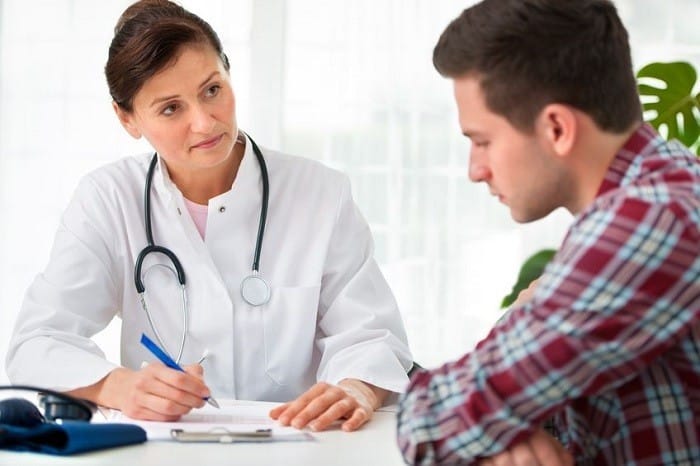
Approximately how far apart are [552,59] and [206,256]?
104cm

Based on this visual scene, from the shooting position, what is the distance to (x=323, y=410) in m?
1.61

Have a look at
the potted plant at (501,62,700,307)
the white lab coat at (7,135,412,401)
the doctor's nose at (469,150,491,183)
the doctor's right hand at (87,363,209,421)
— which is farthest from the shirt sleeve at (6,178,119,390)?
the potted plant at (501,62,700,307)

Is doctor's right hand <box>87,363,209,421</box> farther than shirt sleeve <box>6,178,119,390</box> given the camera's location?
No

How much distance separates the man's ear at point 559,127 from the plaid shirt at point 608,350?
6cm

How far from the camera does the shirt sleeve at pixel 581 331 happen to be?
40.3 inches

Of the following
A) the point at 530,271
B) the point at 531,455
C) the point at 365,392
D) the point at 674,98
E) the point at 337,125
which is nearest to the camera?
the point at 531,455

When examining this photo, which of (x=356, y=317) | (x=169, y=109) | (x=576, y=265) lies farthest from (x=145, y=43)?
(x=576, y=265)

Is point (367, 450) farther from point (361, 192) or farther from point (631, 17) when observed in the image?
point (631, 17)

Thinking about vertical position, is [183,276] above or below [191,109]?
below

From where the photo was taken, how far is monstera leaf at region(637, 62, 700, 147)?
2949 mm

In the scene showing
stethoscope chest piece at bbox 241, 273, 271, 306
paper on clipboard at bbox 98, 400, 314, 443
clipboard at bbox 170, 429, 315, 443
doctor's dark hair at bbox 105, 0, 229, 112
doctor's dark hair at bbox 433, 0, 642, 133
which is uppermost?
doctor's dark hair at bbox 105, 0, 229, 112

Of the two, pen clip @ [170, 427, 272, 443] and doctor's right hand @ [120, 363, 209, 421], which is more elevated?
doctor's right hand @ [120, 363, 209, 421]

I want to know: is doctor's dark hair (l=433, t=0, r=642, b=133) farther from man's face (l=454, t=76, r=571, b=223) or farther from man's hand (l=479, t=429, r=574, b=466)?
man's hand (l=479, t=429, r=574, b=466)

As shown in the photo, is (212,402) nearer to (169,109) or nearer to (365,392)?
(365,392)
